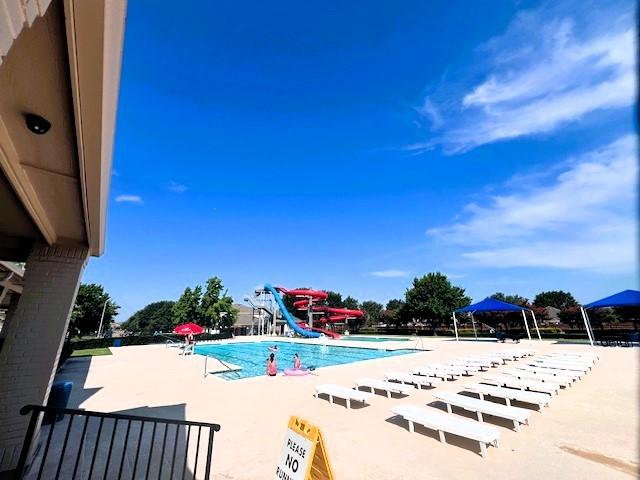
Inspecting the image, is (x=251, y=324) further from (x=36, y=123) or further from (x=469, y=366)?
(x=36, y=123)

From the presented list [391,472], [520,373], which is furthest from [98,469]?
[520,373]

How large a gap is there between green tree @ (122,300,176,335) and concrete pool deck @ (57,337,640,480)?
360 feet

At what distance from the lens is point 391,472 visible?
4859 millimetres

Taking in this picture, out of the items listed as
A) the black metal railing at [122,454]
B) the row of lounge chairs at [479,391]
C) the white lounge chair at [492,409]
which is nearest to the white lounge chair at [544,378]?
the row of lounge chairs at [479,391]

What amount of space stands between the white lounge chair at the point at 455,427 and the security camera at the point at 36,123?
7.64 m

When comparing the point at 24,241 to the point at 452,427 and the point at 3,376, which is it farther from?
the point at 452,427

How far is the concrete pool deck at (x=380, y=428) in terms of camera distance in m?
4.99

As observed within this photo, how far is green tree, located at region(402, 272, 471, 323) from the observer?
46000mm

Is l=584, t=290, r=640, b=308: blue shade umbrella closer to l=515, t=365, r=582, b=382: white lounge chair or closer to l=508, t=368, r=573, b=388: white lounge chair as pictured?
l=515, t=365, r=582, b=382: white lounge chair

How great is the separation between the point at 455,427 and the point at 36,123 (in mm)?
7883

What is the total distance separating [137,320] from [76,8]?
14671 cm

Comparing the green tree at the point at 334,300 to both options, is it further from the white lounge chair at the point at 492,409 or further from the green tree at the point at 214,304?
the white lounge chair at the point at 492,409

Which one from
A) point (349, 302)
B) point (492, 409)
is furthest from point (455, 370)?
point (349, 302)

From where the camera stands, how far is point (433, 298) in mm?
46375
